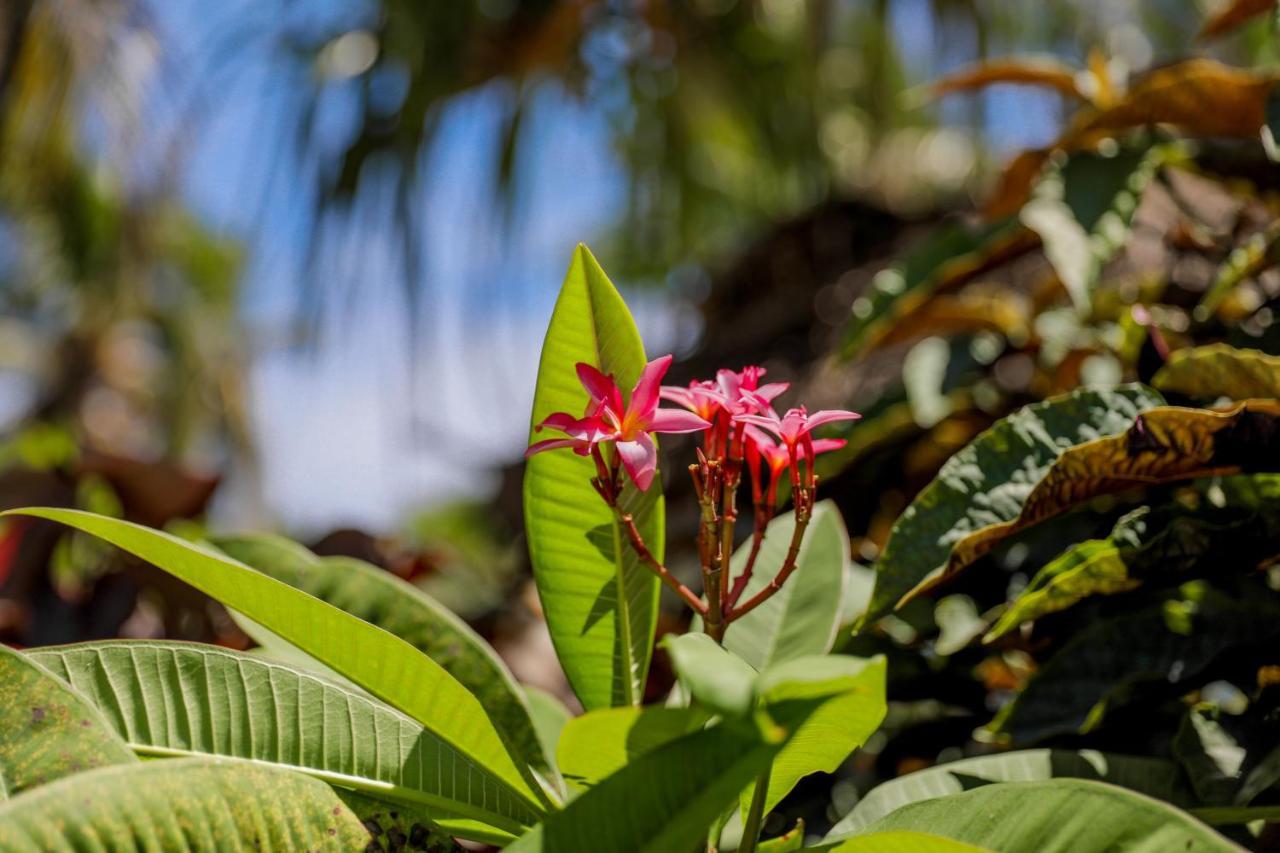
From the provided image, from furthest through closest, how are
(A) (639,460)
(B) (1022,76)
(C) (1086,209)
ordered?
(B) (1022,76)
(C) (1086,209)
(A) (639,460)

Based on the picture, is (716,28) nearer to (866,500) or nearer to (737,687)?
(866,500)

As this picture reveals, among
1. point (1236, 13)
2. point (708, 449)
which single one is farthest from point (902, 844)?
point (1236, 13)

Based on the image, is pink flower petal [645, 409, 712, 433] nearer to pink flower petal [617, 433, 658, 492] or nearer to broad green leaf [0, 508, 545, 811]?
pink flower petal [617, 433, 658, 492]

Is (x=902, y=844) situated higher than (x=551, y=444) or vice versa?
(x=551, y=444)

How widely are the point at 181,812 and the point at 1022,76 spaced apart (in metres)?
0.79

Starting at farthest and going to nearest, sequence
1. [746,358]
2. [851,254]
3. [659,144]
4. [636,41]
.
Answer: [659,144] → [636,41] → [851,254] → [746,358]

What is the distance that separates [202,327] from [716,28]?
621 centimetres

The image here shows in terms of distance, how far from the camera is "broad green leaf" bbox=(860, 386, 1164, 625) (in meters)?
0.47

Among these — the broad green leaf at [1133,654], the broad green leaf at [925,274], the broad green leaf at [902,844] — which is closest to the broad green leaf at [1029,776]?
the broad green leaf at [1133,654]

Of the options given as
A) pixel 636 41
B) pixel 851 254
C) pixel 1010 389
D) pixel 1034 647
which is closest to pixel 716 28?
pixel 636 41

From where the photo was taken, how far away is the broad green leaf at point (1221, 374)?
50cm

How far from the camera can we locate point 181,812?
30 cm

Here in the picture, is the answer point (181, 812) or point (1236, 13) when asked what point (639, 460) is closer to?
point (181, 812)

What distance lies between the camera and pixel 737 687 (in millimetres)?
242
